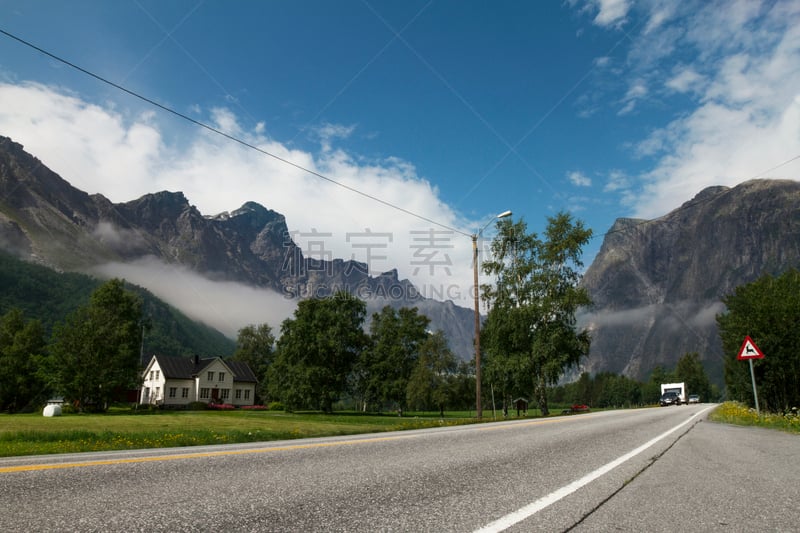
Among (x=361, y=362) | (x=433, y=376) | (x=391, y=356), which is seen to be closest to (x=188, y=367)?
(x=361, y=362)

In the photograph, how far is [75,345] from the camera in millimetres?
52469

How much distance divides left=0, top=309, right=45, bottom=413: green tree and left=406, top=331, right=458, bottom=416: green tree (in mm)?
47128

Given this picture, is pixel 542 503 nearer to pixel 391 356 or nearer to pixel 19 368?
pixel 391 356

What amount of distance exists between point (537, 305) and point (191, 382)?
2662 inches

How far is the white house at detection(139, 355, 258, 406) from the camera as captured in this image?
267 ft

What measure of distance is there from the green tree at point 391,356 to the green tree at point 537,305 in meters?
35.0

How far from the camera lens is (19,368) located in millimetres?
62688

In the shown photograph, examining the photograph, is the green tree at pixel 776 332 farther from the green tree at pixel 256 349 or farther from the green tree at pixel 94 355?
the green tree at pixel 256 349

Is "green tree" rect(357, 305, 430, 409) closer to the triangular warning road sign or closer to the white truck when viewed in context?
the white truck

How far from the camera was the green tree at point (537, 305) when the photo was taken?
37.2m

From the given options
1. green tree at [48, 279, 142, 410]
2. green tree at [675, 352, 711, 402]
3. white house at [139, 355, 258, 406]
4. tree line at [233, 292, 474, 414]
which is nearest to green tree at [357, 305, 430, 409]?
tree line at [233, 292, 474, 414]

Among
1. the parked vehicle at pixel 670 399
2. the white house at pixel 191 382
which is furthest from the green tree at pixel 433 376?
the white house at pixel 191 382

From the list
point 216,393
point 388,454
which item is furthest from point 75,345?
point 388,454

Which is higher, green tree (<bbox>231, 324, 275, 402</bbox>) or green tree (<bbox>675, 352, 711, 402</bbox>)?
green tree (<bbox>231, 324, 275, 402</bbox>)
